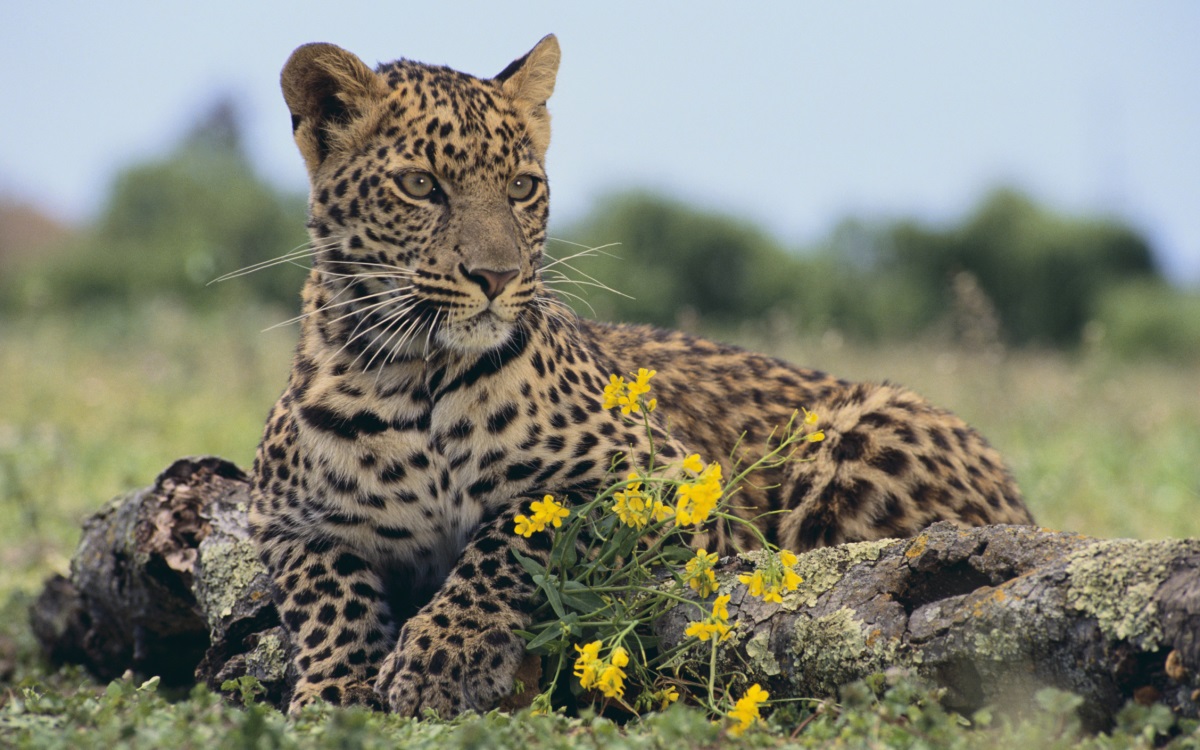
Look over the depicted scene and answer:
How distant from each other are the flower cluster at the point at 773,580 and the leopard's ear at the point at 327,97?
2.61m

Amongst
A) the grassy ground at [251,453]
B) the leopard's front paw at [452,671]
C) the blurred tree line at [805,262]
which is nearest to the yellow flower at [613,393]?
the leopard's front paw at [452,671]

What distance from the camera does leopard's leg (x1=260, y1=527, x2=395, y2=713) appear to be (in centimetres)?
508

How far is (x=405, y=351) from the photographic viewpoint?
209 inches

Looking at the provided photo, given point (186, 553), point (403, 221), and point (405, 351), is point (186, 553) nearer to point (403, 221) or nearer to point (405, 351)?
point (405, 351)

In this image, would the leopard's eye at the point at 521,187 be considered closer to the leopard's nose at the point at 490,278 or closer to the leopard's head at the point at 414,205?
the leopard's head at the point at 414,205

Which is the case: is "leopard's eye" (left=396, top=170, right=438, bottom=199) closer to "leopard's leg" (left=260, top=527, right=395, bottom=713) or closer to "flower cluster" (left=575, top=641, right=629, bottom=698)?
"leopard's leg" (left=260, top=527, right=395, bottom=713)

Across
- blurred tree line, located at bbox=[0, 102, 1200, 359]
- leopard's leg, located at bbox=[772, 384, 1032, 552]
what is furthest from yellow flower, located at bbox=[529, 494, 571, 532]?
blurred tree line, located at bbox=[0, 102, 1200, 359]

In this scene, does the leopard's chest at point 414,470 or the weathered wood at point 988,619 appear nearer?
the weathered wood at point 988,619

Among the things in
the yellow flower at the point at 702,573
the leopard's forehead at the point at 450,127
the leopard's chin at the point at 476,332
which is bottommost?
the yellow flower at the point at 702,573

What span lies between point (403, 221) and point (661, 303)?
27.5 m

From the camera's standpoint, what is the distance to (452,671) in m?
4.61

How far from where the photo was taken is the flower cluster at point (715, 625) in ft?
14.1

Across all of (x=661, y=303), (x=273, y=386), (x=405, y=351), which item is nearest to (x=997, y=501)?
(x=405, y=351)

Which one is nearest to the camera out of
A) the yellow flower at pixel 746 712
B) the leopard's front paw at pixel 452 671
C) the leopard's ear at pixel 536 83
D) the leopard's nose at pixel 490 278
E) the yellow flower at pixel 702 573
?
the yellow flower at pixel 746 712
